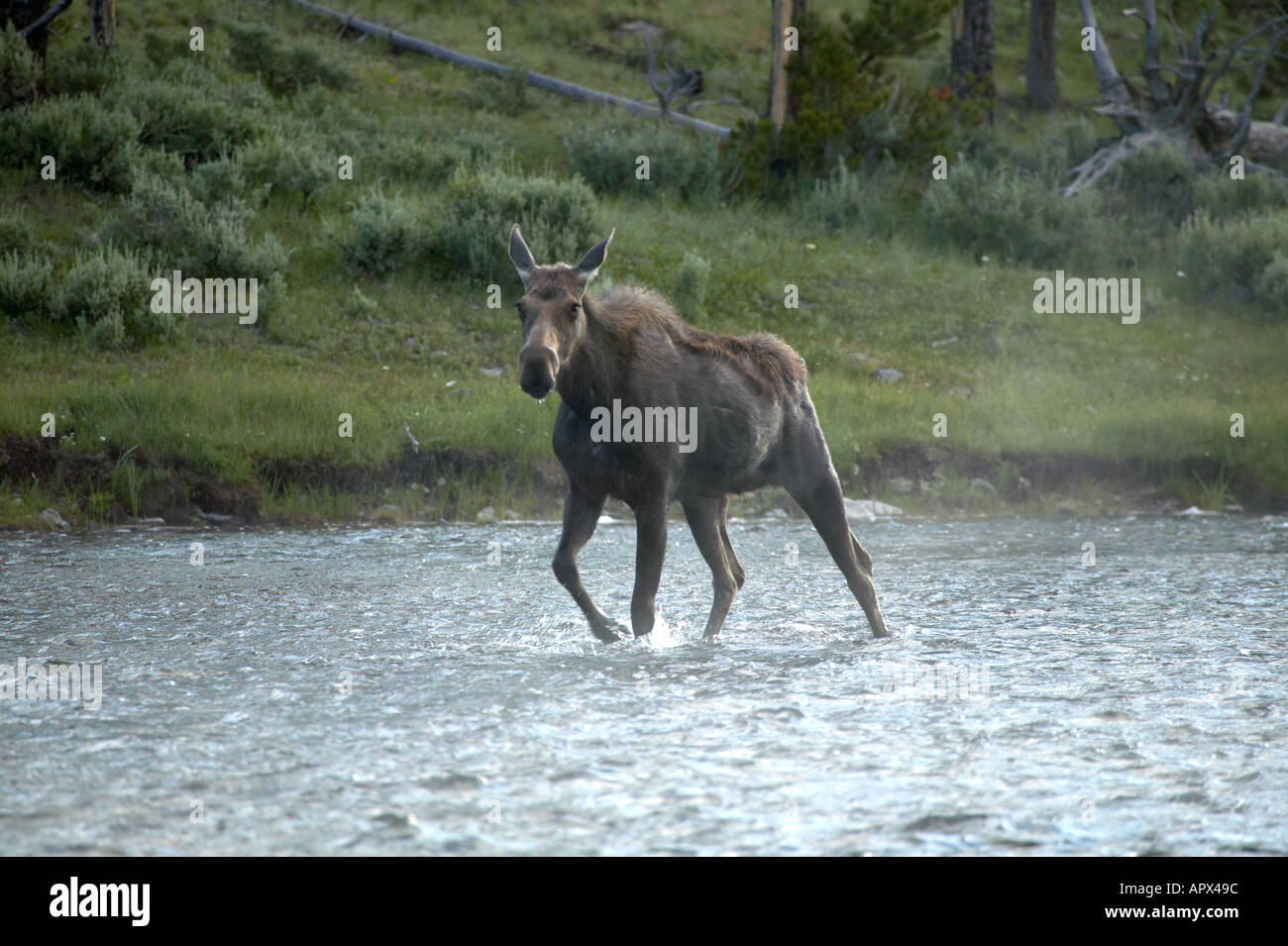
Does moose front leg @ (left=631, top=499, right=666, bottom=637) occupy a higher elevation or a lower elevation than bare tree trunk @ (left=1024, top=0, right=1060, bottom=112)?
lower

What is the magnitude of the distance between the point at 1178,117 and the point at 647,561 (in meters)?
19.4

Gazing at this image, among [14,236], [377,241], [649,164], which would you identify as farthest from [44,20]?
[649,164]

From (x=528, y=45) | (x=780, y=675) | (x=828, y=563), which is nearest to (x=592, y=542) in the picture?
(x=828, y=563)

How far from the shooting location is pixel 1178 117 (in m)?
23.7

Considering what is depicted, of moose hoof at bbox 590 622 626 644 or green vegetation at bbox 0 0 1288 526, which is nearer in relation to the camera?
moose hoof at bbox 590 622 626 644

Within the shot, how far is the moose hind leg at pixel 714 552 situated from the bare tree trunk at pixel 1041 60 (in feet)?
101

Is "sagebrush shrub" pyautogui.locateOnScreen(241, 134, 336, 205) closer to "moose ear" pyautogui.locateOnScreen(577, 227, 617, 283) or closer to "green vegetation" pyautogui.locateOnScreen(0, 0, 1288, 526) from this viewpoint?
"green vegetation" pyautogui.locateOnScreen(0, 0, 1288, 526)

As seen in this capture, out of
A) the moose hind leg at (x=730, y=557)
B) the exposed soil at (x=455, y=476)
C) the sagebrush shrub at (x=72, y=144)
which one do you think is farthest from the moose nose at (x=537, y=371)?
the sagebrush shrub at (x=72, y=144)

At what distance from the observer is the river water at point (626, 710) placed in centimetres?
490

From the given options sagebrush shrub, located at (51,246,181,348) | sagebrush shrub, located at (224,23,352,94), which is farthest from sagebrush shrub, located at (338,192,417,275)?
sagebrush shrub, located at (224,23,352,94)

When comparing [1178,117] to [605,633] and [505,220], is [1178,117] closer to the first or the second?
[505,220]

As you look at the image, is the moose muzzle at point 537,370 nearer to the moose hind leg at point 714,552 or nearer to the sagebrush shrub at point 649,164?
the moose hind leg at point 714,552

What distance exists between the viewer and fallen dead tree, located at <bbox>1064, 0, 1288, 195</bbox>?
23.0 meters

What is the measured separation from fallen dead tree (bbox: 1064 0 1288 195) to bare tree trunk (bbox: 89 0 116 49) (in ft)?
52.8
